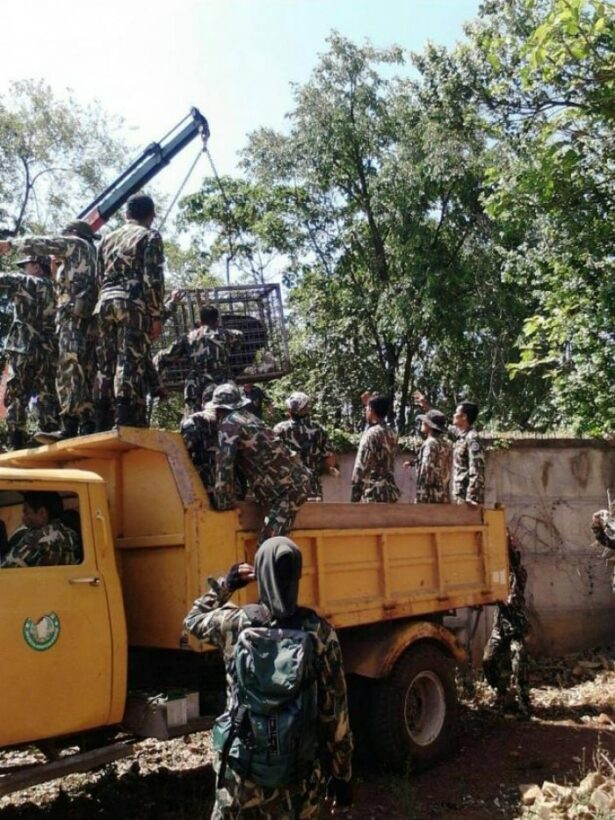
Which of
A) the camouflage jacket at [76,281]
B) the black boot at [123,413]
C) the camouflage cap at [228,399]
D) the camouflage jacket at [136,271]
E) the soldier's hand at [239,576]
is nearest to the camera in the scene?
the soldier's hand at [239,576]

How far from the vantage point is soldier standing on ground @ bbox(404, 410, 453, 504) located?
25.0 feet

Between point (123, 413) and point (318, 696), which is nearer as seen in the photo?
point (318, 696)

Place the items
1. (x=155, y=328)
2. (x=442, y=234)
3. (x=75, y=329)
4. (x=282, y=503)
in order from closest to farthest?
(x=282, y=503)
(x=155, y=328)
(x=75, y=329)
(x=442, y=234)

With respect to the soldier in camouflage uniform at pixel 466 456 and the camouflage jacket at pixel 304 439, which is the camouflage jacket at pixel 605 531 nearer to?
the soldier in camouflage uniform at pixel 466 456

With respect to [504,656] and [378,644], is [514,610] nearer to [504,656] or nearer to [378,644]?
[504,656]

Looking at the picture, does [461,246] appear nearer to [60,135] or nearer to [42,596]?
[60,135]

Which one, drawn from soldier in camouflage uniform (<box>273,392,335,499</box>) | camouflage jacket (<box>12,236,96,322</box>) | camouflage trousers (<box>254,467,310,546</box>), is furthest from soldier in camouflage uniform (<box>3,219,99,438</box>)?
soldier in camouflage uniform (<box>273,392,335,499</box>)

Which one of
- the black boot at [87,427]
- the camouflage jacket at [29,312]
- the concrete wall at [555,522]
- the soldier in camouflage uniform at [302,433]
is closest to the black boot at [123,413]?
the black boot at [87,427]

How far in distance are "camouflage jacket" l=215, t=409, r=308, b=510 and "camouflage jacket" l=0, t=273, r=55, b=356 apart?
7.11 feet

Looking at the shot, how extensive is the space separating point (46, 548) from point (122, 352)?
5.16 ft

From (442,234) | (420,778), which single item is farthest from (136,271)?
(442,234)

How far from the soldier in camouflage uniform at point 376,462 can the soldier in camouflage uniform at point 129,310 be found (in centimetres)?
241

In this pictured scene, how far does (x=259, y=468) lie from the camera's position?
4789 millimetres

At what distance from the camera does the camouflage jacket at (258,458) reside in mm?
4742
